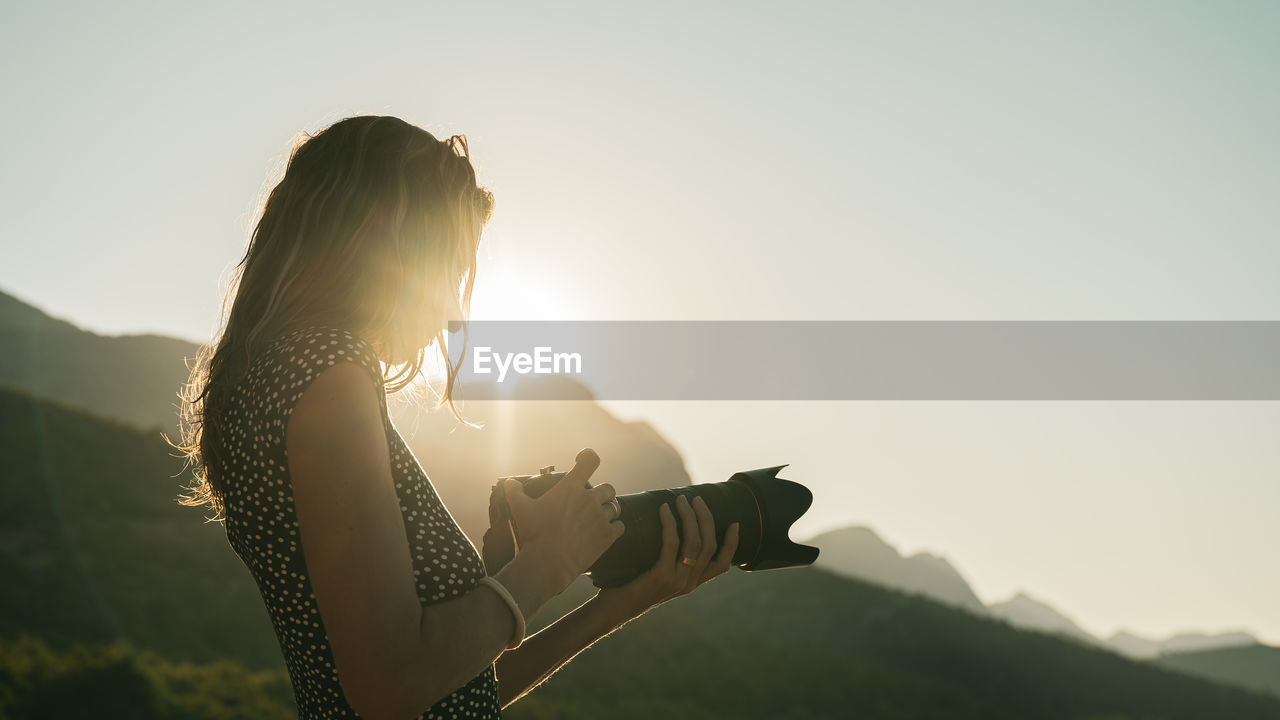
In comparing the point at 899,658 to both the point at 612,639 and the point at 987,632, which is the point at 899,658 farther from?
the point at 612,639

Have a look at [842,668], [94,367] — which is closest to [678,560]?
[842,668]

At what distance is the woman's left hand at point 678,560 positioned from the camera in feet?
6.57

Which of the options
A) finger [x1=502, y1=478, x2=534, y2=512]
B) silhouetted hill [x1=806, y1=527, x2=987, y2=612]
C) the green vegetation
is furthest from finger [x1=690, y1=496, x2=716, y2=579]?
silhouetted hill [x1=806, y1=527, x2=987, y2=612]

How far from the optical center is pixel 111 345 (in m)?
66.1

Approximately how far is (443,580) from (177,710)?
1262cm

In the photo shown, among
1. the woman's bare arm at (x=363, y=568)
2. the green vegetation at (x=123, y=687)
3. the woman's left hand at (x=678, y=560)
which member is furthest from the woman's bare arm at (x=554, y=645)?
the green vegetation at (x=123, y=687)

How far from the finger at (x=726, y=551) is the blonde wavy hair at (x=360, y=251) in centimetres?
92

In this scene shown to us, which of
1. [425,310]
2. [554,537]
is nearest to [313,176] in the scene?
[425,310]

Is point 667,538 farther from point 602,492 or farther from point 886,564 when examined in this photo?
point 886,564

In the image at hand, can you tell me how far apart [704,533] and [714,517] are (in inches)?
3.0

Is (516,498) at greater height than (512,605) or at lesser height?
greater

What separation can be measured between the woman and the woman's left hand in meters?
0.49

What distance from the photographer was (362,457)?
3.92 feet

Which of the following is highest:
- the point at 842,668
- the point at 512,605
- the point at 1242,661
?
the point at 512,605
